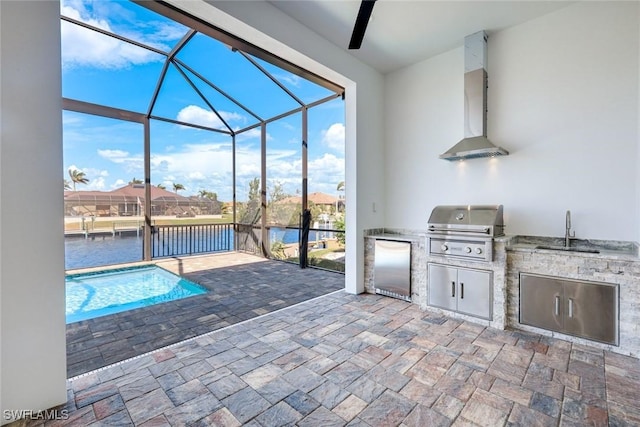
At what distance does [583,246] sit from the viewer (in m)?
2.82

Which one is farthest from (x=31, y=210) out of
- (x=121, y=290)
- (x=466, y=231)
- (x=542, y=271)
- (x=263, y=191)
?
(x=263, y=191)

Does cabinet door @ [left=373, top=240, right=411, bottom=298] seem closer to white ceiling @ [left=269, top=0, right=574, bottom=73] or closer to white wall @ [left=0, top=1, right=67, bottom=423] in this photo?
white ceiling @ [left=269, top=0, right=574, bottom=73]

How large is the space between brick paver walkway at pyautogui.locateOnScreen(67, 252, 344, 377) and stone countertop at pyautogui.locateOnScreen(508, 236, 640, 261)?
2.41 metres

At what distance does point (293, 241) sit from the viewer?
6.00 m

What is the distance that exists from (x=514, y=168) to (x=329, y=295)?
9.23 feet

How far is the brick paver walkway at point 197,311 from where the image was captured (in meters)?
2.41

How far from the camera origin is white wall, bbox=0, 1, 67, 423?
154 cm

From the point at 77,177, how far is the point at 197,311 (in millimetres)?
Answer: 4089

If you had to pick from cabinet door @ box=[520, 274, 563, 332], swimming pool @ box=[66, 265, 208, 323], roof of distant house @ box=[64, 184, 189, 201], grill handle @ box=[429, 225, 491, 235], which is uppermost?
roof of distant house @ box=[64, 184, 189, 201]

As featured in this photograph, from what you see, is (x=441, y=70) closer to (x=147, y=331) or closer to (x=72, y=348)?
(x=147, y=331)

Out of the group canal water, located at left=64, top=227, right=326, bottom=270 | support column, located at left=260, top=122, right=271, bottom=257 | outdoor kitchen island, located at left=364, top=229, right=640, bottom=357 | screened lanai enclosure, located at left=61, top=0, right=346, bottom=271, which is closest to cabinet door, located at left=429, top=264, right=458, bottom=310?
outdoor kitchen island, located at left=364, top=229, right=640, bottom=357

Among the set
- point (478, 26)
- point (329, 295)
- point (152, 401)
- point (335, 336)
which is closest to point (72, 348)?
point (152, 401)

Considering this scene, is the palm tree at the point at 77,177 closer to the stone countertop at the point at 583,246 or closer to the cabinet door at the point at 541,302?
the stone countertop at the point at 583,246

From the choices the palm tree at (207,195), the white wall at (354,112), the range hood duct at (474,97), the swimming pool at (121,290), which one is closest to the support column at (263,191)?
the palm tree at (207,195)
